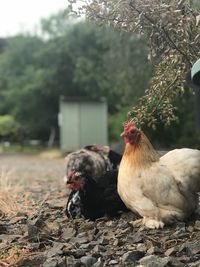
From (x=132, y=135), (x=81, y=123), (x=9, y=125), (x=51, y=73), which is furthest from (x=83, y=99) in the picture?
(x=132, y=135)

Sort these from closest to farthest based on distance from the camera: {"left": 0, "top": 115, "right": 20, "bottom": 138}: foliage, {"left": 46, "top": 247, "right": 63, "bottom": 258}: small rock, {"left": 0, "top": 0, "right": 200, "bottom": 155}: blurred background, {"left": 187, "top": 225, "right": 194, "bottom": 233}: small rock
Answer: {"left": 46, "top": 247, "right": 63, "bottom": 258}: small rock → {"left": 187, "top": 225, "right": 194, "bottom": 233}: small rock → {"left": 0, "top": 0, "right": 200, "bottom": 155}: blurred background → {"left": 0, "top": 115, "right": 20, "bottom": 138}: foliage

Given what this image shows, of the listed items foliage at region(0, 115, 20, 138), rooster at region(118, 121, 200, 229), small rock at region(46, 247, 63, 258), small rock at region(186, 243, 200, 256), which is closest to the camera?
small rock at region(186, 243, 200, 256)

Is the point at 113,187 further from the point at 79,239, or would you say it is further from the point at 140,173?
the point at 79,239

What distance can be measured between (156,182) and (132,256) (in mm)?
988

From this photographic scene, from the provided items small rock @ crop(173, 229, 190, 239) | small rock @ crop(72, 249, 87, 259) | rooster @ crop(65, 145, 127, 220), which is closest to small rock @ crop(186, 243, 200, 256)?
small rock @ crop(173, 229, 190, 239)

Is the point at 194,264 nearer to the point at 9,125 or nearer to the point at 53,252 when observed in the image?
the point at 53,252

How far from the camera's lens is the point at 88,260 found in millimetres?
3523

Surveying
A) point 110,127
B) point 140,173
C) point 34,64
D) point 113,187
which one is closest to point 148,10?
point 140,173

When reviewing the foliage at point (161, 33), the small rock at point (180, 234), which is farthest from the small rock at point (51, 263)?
the foliage at point (161, 33)

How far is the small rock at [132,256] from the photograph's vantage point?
351 centimetres

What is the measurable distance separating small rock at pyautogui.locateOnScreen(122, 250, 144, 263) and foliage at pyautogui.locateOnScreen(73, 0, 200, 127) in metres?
1.58

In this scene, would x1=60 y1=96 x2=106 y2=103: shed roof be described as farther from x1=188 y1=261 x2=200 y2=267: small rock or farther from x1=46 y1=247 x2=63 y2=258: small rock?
x1=188 y1=261 x2=200 y2=267: small rock

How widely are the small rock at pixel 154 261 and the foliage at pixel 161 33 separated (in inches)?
67.3

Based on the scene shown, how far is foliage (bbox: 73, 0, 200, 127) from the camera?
437 centimetres
